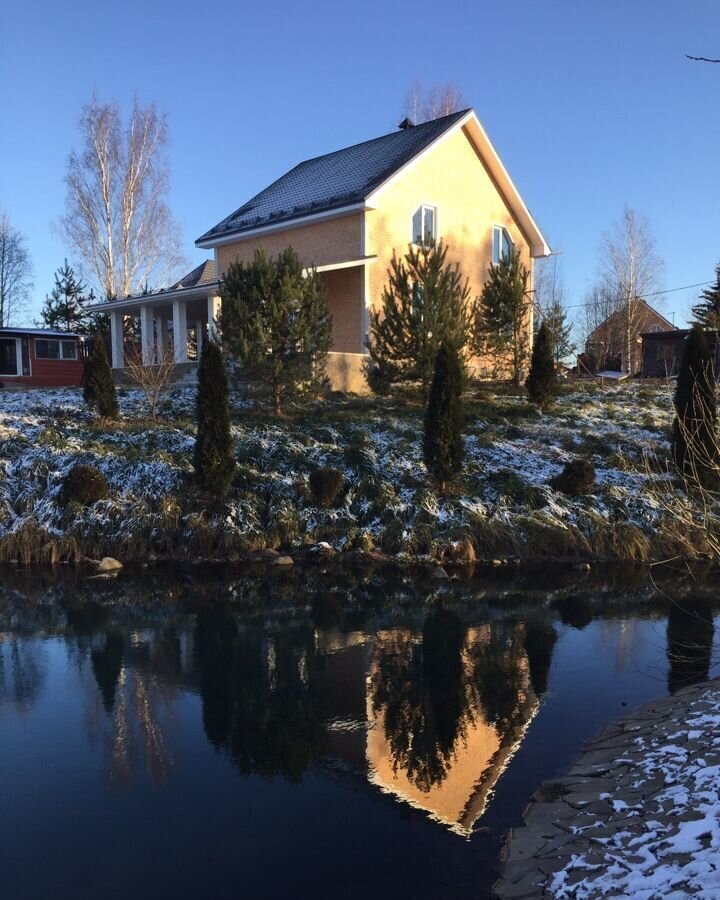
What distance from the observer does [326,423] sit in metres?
16.6

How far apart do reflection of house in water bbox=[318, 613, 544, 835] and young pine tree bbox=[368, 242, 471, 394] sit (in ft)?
34.2

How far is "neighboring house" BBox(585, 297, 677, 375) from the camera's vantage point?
37.9m

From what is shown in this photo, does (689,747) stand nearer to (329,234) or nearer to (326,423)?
(326,423)

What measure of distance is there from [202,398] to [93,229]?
21922 mm

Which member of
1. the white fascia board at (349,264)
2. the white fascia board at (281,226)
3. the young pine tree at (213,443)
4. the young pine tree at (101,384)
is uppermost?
the white fascia board at (281,226)

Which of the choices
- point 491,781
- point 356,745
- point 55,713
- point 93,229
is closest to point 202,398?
point 55,713

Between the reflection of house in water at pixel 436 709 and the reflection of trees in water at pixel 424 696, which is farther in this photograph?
the reflection of trees in water at pixel 424 696

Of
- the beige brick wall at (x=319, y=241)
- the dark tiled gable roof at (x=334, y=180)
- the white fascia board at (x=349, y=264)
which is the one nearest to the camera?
the white fascia board at (x=349, y=264)

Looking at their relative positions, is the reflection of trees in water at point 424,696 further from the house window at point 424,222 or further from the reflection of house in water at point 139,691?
the house window at point 424,222

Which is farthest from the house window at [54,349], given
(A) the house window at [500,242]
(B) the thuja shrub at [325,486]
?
(B) the thuja shrub at [325,486]

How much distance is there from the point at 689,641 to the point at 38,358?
80.5 feet

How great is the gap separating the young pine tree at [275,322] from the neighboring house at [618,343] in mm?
21649

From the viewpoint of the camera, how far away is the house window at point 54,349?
26016 millimetres

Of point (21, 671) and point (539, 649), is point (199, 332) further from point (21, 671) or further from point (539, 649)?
point (539, 649)
